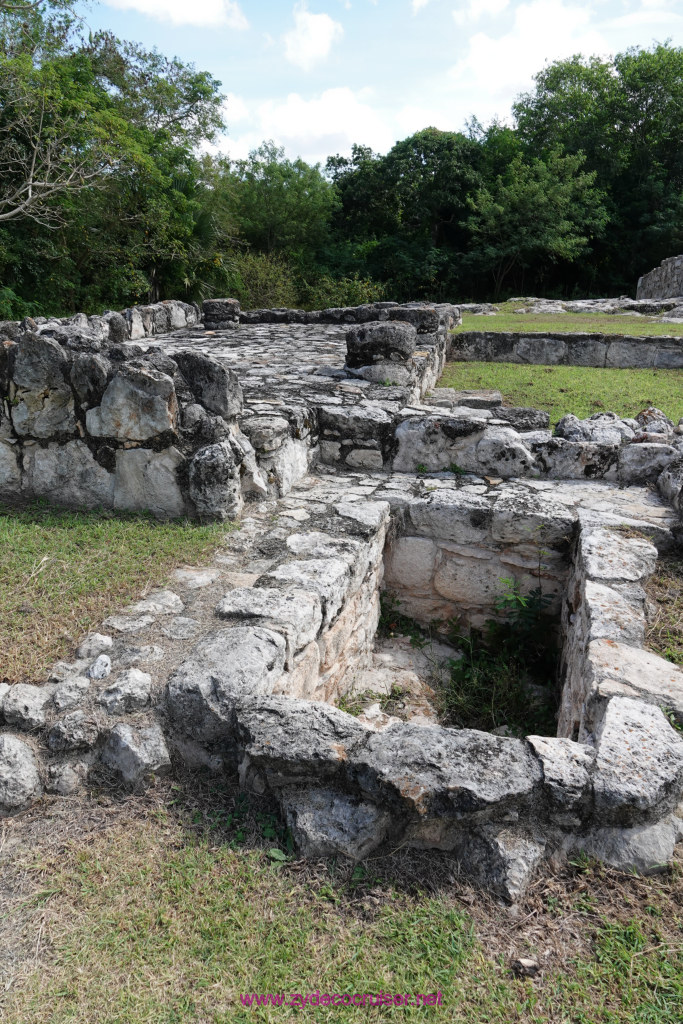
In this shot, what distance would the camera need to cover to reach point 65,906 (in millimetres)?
1764

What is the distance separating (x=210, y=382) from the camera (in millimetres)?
3840

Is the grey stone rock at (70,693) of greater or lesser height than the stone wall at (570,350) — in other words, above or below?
below

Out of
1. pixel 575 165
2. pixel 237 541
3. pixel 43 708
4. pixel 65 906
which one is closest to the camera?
pixel 65 906

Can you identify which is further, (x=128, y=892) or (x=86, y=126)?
(x=86, y=126)

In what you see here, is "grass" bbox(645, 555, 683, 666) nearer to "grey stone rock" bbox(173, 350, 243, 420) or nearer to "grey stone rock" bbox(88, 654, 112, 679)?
"grey stone rock" bbox(88, 654, 112, 679)

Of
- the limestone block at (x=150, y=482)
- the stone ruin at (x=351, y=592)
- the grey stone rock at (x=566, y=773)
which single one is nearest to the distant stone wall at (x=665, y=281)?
the stone ruin at (x=351, y=592)

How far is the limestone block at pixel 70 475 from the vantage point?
3.81 meters

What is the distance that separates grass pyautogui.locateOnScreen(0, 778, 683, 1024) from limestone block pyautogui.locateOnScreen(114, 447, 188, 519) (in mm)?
2056

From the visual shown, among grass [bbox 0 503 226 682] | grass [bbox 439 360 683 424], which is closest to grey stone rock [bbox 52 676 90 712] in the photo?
grass [bbox 0 503 226 682]

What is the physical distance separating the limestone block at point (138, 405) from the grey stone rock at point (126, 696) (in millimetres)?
1827

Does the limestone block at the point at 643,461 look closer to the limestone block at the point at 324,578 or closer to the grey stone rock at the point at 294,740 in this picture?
the limestone block at the point at 324,578

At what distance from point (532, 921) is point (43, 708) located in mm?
1749

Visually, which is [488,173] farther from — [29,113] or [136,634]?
[136,634]

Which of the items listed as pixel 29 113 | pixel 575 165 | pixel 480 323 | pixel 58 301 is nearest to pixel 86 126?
pixel 29 113
